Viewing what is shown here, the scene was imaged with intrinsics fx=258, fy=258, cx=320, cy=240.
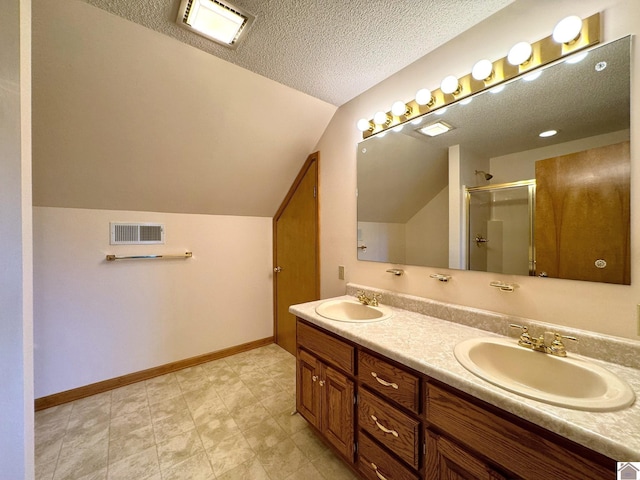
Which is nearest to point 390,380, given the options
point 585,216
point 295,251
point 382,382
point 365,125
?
point 382,382

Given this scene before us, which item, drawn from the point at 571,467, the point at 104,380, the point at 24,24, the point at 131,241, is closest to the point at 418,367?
the point at 571,467

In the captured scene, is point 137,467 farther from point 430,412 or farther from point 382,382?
point 430,412

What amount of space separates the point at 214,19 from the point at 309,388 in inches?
82.2

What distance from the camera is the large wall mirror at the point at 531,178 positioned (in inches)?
38.5

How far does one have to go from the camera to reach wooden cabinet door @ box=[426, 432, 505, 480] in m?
0.80

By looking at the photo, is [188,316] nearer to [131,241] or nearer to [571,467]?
[131,241]

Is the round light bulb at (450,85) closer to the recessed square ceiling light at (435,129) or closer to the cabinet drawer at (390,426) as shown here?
the recessed square ceiling light at (435,129)

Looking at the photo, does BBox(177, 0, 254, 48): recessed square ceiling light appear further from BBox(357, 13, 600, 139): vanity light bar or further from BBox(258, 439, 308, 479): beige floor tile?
BBox(258, 439, 308, 479): beige floor tile

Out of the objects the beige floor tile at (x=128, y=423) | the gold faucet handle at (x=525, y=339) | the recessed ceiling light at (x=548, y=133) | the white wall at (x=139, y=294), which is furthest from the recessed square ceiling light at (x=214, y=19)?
the beige floor tile at (x=128, y=423)

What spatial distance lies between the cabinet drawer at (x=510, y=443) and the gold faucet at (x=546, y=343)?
425mm

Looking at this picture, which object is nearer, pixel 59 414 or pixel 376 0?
pixel 376 0

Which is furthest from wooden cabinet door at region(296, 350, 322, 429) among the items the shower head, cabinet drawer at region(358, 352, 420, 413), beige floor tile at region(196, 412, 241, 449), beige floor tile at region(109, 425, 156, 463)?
the shower head

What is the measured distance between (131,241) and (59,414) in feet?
4.34

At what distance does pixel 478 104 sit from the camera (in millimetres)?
1343
